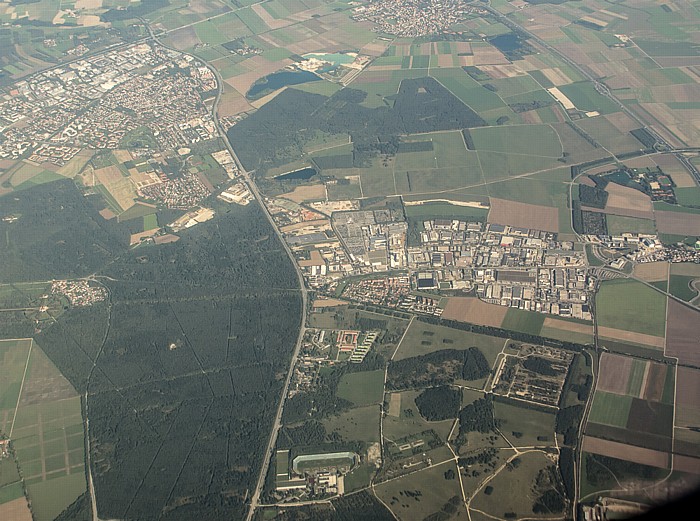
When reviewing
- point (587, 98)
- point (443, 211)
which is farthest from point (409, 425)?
point (587, 98)

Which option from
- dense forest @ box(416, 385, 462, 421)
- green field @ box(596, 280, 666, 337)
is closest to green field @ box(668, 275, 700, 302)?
green field @ box(596, 280, 666, 337)

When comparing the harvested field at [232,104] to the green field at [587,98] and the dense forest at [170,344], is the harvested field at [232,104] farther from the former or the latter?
the green field at [587,98]

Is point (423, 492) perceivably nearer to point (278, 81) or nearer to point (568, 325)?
point (568, 325)

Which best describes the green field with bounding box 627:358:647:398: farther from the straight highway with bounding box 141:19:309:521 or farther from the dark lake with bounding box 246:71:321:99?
the dark lake with bounding box 246:71:321:99

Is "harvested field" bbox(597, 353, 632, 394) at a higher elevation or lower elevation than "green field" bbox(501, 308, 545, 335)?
higher

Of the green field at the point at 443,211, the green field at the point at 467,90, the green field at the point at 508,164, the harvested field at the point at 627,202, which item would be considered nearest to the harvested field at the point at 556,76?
the green field at the point at 467,90

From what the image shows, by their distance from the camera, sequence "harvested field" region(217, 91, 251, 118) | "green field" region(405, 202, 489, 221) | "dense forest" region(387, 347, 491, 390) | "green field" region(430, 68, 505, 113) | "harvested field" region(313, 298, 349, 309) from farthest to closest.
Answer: "harvested field" region(217, 91, 251, 118), "green field" region(430, 68, 505, 113), "green field" region(405, 202, 489, 221), "harvested field" region(313, 298, 349, 309), "dense forest" region(387, 347, 491, 390)

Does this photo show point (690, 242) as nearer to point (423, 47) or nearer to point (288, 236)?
point (288, 236)
